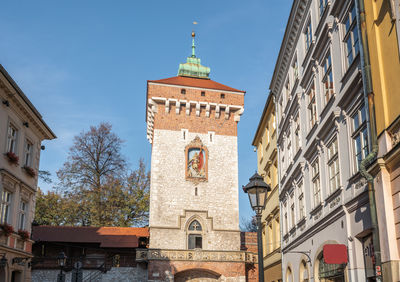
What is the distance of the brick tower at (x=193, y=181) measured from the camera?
103 feet

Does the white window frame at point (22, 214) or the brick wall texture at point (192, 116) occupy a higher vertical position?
the brick wall texture at point (192, 116)

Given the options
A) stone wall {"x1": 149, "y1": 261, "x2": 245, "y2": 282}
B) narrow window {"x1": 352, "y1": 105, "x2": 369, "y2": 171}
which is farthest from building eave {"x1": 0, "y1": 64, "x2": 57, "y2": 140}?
narrow window {"x1": 352, "y1": 105, "x2": 369, "y2": 171}

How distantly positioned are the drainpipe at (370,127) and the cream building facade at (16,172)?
1223 cm

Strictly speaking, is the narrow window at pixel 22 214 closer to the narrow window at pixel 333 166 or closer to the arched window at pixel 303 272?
the arched window at pixel 303 272

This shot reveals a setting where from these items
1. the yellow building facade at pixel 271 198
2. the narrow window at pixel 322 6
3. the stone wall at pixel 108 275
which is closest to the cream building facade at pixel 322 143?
the narrow window at pixel 322 6

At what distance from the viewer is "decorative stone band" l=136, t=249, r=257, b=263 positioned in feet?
101

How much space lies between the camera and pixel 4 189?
58.1ft

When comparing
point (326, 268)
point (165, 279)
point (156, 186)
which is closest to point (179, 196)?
point (156, 186)

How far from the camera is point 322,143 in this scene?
45.2ft

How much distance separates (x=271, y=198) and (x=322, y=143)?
34.2 feet

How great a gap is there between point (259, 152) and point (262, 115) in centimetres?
356

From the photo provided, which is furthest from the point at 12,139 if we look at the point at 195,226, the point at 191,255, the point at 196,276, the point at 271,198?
the point at 196,276

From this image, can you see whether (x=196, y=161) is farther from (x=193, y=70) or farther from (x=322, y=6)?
(x=322, y=6)

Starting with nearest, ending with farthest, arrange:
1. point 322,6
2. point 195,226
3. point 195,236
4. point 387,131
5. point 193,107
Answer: point 387,131, point 322,6, point 195,236, point 195,226, point 193,107
